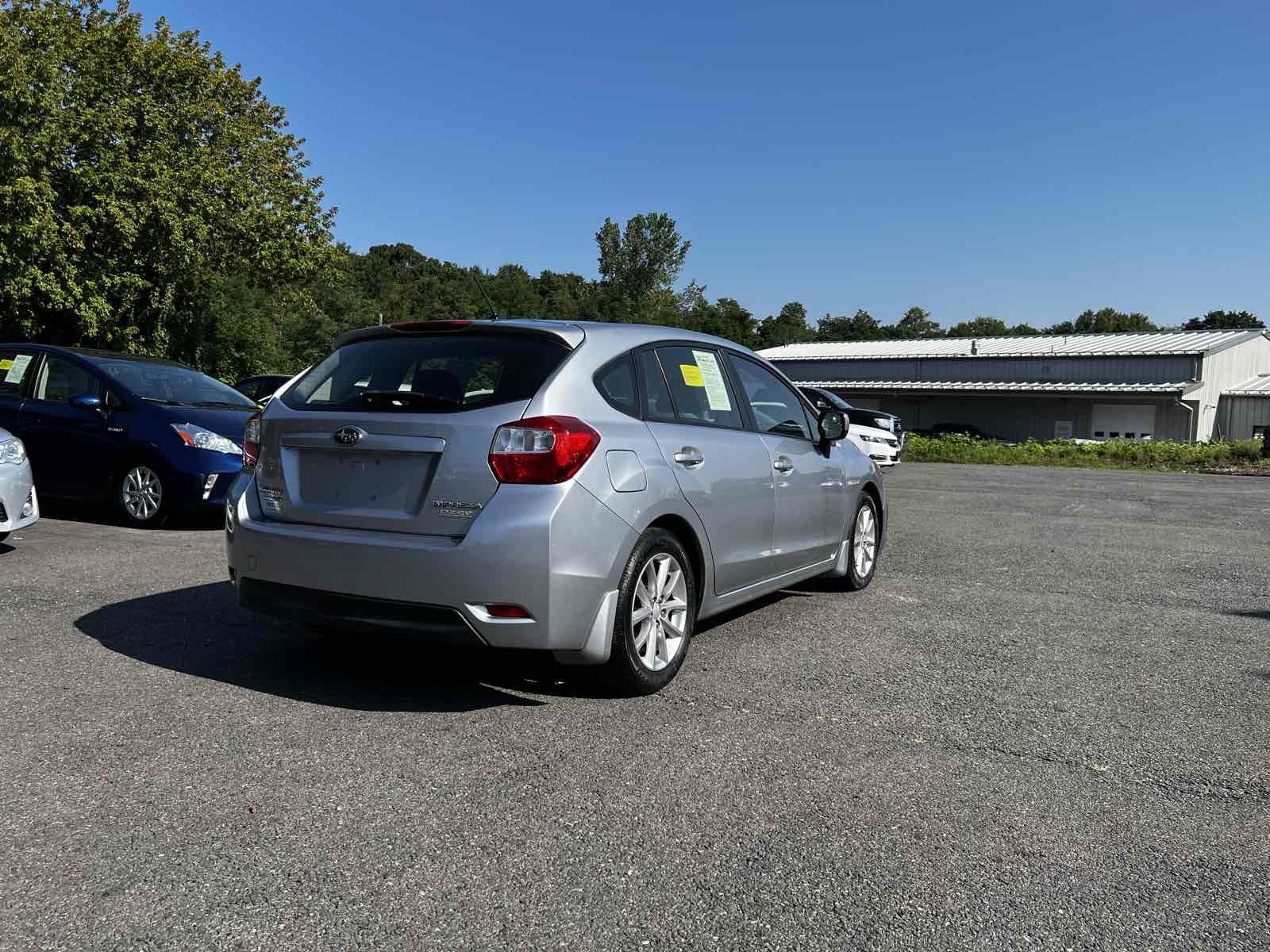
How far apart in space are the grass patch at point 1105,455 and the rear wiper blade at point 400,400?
2949 cm

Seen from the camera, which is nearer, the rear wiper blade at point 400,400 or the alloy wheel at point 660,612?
the rear wiper blade at point 400,400

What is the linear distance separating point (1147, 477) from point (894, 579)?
61.0 feet

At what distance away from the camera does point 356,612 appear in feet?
14.2

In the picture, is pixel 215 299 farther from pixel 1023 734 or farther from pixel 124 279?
pixel 1023 734

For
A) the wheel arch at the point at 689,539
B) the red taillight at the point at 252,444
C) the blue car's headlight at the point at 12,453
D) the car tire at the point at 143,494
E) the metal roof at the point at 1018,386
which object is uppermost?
the metal roof at the point at 1018,386

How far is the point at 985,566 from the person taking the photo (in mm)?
8766

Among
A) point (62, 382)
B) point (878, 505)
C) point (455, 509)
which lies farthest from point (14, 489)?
point (878, 505)

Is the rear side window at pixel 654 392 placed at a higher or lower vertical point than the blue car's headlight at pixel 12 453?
higher

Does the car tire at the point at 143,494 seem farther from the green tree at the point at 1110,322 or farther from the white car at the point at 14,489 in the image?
the green tree at the point at 1110,322

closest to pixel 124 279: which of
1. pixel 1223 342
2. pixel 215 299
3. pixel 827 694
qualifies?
pixel 215 299

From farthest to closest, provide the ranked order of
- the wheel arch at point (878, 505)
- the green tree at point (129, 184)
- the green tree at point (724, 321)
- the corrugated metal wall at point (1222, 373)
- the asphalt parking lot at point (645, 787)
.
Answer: the green tree at point (724, 321), the corrugated metal wall at point (1222, 373), the green tree at point (129, 184), the wheel arch at point (878, 505), the asphalt parking lot at point (645, 787)

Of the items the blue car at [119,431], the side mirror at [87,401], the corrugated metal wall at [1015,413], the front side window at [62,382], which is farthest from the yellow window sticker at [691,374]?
the corrugated metal wall at [1015,413]

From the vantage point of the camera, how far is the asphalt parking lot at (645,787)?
2695 mm

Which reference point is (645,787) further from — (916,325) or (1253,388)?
(916,325)
